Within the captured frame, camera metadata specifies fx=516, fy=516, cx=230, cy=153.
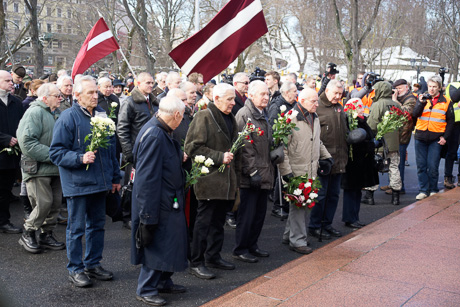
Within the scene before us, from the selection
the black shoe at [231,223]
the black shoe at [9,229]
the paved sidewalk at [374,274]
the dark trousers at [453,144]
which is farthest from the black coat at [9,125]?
the dark trousers at [453,144]

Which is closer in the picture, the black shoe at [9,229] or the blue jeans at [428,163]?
the black shoe at [9,229]

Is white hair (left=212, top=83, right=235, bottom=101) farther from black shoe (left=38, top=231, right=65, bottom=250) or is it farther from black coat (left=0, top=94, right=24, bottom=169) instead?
black coat (left=0, top=94, right=24, bottom=169)

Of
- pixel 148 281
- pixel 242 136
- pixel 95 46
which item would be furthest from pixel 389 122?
pixel 95 46

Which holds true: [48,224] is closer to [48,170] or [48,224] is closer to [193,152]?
[48,170]

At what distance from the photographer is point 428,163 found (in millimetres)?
10078

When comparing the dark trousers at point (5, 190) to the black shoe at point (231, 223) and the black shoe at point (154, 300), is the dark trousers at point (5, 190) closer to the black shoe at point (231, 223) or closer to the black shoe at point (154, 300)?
the black shoe at point (231, 223)

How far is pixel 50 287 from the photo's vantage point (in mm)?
5402

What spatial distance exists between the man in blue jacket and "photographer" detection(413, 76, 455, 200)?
6.73m

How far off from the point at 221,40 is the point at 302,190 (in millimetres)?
2405

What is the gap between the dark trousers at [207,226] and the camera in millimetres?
5828

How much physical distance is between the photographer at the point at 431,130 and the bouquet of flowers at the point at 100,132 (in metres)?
6.78

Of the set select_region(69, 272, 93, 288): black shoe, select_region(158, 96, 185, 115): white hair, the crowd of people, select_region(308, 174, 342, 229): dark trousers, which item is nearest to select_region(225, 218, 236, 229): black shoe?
the crowd of people

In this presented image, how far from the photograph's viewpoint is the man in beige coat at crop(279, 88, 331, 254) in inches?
263

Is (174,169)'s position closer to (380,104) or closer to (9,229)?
(9,229)
